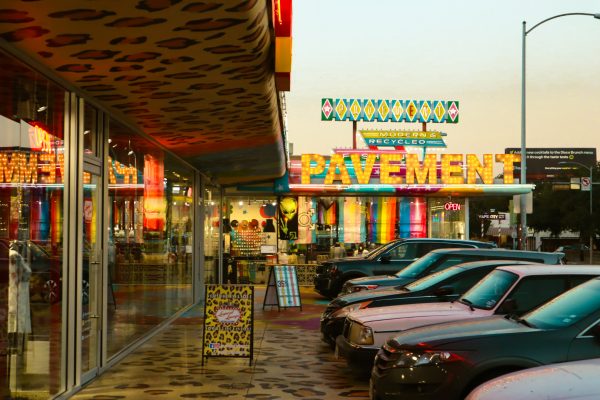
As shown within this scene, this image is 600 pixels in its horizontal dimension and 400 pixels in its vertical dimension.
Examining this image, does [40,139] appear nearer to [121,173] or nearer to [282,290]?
[121,173]

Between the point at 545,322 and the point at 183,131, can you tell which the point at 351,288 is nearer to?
the point at 183,131

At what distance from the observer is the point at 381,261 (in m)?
20.2

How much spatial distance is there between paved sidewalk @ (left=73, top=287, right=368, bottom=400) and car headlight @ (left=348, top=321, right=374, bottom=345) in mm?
599

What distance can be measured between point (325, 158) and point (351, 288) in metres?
13.1

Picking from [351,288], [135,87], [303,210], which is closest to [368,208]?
[303,210]

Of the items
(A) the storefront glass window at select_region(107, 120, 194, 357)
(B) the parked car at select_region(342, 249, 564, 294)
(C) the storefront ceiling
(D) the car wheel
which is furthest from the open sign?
(D) the car wheel

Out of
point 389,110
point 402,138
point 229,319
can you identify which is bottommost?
point 229,319

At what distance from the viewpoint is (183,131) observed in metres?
13.8

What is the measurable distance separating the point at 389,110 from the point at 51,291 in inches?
1402

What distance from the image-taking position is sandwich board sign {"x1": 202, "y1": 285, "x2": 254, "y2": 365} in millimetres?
11555

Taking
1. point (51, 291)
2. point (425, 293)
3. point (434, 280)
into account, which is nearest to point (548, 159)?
point (434, 280)

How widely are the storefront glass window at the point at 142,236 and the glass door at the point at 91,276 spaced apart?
0.63 metres

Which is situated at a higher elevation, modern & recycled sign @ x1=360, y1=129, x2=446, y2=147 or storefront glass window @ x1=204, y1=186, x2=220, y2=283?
modern & recycled sign @ x1=360, y1=129, x2=446, y2=147

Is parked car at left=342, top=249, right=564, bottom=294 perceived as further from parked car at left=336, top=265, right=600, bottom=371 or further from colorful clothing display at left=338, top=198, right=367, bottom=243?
colorful clothing display at left=338, top=198, right=367, bottom=243
